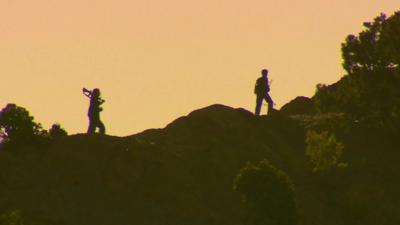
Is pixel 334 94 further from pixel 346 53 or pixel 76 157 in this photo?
pixel 76 157

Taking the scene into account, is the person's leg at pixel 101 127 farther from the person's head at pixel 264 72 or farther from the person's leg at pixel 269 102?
the person's leg at pixel 269 102

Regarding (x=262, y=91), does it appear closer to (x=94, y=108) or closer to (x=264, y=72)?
(x=264, y=72)

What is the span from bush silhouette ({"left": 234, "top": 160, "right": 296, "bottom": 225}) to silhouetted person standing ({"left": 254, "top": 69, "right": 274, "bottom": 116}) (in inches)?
619

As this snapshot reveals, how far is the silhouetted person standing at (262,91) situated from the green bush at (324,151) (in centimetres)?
A: 637

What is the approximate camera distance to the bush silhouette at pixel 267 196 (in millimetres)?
54531

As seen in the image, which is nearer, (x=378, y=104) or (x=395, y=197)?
(x=395, y=197)

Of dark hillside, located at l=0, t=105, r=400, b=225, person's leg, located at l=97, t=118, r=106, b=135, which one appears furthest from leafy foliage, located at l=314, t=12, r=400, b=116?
person's leg, located at l=97, t=118, r=106, b=135

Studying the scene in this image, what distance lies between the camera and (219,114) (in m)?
69.6

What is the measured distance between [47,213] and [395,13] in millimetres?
24656

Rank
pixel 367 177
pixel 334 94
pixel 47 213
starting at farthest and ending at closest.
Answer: pixel 334 94 → pixel 367 177 → pixel 47 213

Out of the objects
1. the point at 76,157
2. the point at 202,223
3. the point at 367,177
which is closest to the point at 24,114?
the point at 76,157

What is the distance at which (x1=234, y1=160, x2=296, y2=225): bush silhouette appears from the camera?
54.5 metres

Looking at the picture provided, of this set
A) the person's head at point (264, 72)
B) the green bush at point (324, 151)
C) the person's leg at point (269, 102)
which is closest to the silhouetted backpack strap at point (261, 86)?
the person's head at point (264, 72)

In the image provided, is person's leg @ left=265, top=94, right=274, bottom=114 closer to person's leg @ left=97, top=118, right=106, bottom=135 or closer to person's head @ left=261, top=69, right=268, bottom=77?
person's head @ left=261, top=69, right=268, bottom=77
